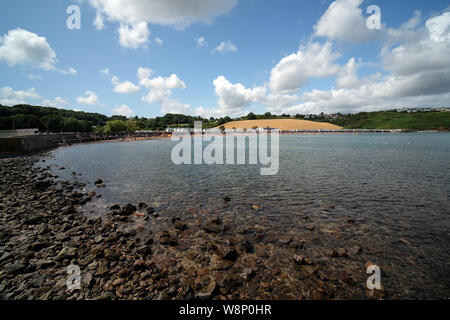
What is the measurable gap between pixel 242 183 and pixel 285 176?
542 centimetres

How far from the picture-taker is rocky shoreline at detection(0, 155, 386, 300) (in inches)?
212

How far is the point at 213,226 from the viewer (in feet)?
30.2

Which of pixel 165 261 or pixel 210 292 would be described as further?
pixel 165 261

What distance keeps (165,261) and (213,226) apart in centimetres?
295

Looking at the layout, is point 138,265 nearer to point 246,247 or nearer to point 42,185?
point 246,247

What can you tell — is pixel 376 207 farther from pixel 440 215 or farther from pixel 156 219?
pixel 156 219

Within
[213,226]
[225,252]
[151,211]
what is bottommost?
[225,252]

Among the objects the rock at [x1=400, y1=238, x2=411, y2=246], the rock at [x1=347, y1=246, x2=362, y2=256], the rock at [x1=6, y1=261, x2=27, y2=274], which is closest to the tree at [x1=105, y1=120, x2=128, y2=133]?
the rock at [x1=6, y1=261, x2=27, y2=274]

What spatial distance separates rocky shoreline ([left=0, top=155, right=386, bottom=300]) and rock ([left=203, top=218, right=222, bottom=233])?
0.05 m

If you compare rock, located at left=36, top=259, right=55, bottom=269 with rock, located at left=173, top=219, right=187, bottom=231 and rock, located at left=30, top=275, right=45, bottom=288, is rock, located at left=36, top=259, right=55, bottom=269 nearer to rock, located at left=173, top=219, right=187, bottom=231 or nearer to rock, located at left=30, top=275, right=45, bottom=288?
rock, located at left=30, top=275, right=45, bottom=288

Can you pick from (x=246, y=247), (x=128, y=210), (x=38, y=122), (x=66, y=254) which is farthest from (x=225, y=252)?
(x=38, y=122)

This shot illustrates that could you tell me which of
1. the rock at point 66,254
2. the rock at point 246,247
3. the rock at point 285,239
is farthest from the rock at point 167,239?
the rock at point 285,239
